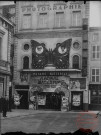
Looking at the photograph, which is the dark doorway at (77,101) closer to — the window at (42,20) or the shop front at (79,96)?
the shop front at (79,96)

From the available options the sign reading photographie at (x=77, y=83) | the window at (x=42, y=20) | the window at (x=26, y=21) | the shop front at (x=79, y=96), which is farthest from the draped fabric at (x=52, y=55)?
the shop front at (x=79, y=96)

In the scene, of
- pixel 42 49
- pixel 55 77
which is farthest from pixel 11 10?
pixel 55 77

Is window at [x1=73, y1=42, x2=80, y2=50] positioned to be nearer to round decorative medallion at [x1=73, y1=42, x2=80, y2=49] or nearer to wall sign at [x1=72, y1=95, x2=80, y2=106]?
round decorative medallion at [x1=73, y1=42, x2=80, y2=49]

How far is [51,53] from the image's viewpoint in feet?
84.7

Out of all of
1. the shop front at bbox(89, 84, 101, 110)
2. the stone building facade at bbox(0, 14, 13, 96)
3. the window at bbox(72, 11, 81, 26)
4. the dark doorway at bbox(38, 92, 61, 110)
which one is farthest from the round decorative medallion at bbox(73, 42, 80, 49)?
the stone building facade at bbox(0, 14, 13, 96)

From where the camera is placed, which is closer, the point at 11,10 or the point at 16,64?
the point at 16,64

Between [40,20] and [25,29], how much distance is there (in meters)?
1.51

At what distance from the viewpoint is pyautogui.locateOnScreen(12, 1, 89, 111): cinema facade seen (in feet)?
82.7

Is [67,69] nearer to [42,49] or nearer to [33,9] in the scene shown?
[42,49]

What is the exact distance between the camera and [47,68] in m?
26.2

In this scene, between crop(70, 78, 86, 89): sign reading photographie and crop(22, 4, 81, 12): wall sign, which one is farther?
crop(22, 4, 81, 12): wall sign

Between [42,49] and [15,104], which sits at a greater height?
[42,49]

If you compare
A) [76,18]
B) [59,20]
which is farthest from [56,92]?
[76,18]

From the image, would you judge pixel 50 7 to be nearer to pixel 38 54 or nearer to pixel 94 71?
pixel 38 54
